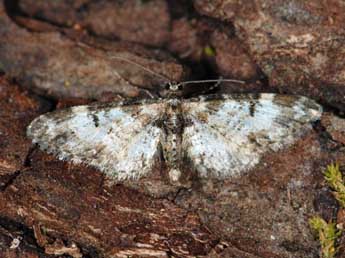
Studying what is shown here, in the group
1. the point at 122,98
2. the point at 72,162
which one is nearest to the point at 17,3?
the point at 122,98

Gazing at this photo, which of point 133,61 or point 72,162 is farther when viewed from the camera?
point 133,61

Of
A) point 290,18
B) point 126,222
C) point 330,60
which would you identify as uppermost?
point 290,18

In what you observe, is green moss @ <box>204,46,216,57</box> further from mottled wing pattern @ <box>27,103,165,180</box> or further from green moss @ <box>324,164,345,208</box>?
green moss @ <box>324,164,345,208</box>

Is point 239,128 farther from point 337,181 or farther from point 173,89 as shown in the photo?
point 337,181

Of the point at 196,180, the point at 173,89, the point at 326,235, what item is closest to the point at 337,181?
the point at 326,235

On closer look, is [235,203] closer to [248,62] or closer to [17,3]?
[248,62]

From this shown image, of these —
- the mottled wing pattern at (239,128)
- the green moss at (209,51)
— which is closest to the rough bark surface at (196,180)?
the green moss at (209,51)

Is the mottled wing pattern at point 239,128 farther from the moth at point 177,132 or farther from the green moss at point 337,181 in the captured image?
the green moss at point 337,181

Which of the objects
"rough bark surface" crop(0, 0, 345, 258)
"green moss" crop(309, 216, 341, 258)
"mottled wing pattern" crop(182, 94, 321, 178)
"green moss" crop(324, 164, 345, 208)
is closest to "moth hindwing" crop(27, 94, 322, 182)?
"mottled wing pattern" crop(182, 94, 321, 178)
